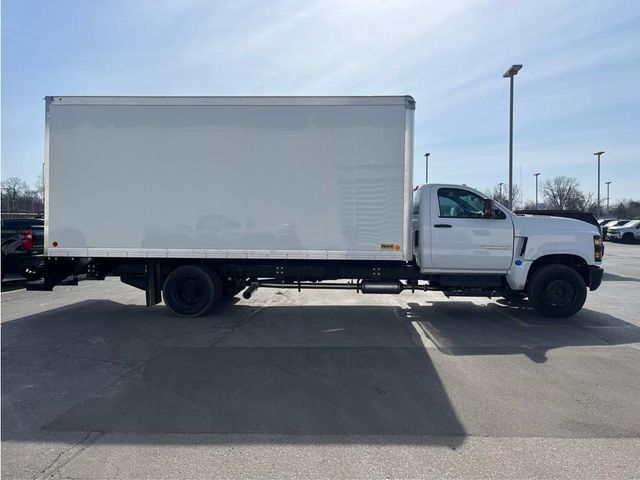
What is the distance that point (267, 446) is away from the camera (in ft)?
12.2

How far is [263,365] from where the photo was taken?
19.0 ft

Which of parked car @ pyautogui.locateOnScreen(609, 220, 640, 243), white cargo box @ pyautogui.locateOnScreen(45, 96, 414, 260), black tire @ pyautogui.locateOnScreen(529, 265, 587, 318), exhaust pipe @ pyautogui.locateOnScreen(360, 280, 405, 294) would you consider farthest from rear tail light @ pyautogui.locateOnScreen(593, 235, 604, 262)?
parked car @ pyautogui.locateOnScreen(609, 220, 640, 243)

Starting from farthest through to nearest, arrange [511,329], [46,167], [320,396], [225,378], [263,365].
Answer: [46,167] < [511,329] < [263,365] < [225,378] < [320,396]

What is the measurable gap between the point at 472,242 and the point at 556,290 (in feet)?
5.80

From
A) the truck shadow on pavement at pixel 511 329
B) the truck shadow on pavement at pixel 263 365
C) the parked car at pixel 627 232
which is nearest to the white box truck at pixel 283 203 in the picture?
the truck shadow on pavement at pixel 511 329

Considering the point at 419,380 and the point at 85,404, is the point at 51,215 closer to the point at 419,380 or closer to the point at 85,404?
the point at 85,404

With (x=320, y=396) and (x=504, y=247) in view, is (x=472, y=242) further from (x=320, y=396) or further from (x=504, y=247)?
(x=320, y=396)

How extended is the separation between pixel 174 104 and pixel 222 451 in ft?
20.2

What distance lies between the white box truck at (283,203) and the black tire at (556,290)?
18 millimetres

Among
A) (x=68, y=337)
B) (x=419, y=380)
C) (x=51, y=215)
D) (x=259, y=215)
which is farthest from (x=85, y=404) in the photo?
(x=51, y=215)

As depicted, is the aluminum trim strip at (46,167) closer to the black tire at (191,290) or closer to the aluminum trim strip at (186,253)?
the aluminum trim strip at (186,253)

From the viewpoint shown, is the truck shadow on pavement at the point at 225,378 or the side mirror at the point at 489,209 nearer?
the truck shadow on pavement at the point at 225,378

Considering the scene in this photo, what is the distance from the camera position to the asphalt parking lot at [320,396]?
3.48 meters

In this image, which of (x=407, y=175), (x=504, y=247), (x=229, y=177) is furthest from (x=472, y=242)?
(x=229, y=177)
